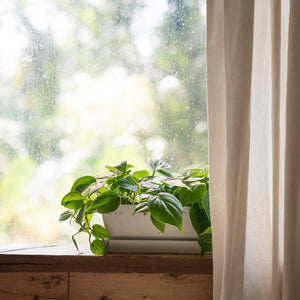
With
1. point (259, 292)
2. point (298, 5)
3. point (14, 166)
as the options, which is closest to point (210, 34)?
point (298, 5)

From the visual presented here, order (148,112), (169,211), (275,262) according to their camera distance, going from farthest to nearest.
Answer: (148,112) → (169,211) → (275,262)

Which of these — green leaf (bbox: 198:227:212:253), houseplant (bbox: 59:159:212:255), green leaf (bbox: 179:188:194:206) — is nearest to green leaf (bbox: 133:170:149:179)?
houseplant (bbox: 59:159:212:255)

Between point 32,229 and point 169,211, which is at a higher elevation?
point 169,211

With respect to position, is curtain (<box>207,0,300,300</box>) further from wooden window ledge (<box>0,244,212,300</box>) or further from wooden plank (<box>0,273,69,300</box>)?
wooden plank (<box>0,273,69,300</box>)

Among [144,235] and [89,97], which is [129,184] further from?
[89,97]

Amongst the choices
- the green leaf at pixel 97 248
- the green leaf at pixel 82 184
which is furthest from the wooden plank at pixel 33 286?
the green leaf at pixel 82 184

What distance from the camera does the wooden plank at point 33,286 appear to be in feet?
3.26

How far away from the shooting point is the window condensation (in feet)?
4.15

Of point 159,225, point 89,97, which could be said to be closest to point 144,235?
point 159,225

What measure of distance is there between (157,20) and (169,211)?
0.70m

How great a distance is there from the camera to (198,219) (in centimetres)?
99

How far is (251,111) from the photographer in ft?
2.94

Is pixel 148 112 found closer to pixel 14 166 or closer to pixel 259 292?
pixel 14 166

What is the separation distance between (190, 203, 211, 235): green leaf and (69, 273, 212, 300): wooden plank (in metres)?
0.12
